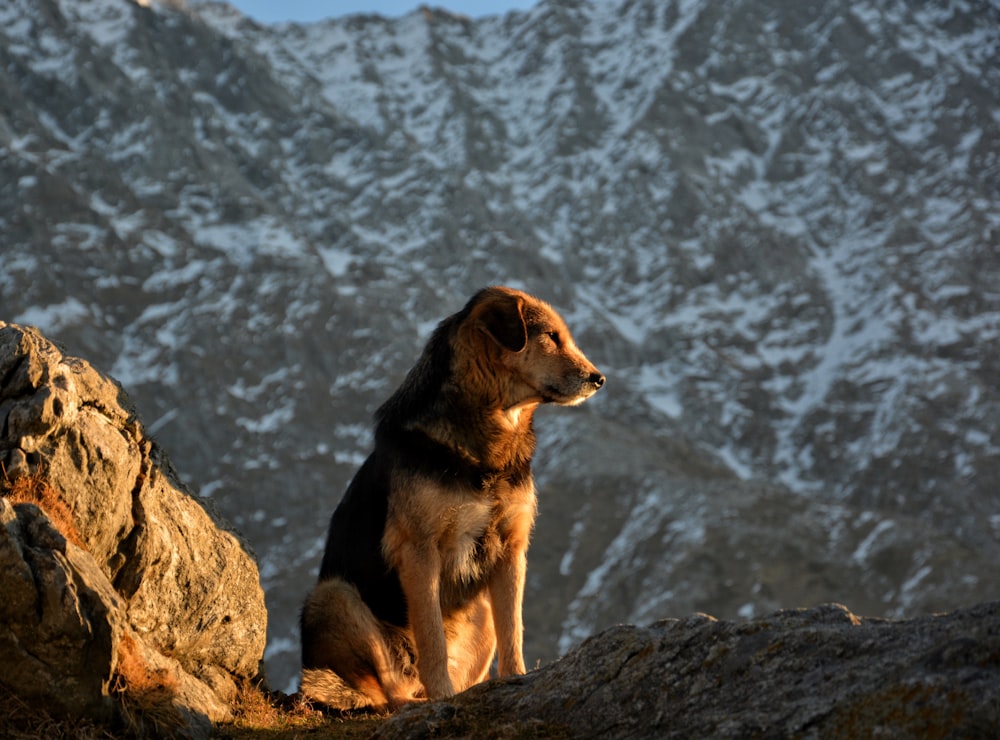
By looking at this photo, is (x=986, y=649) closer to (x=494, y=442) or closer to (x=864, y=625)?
(x=864, y=625)

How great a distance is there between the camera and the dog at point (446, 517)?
9969mm

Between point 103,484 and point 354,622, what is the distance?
2812 mm

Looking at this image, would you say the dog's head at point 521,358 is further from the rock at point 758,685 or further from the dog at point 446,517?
the rock at point 758,685

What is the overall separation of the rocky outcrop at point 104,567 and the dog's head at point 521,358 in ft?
9.83

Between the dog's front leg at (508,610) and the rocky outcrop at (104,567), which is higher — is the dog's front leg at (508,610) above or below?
below

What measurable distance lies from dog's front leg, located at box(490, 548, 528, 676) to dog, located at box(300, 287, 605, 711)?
0.04ft

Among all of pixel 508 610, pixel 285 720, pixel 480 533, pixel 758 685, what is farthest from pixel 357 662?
pixel 758 685

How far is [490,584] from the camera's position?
1062 cm

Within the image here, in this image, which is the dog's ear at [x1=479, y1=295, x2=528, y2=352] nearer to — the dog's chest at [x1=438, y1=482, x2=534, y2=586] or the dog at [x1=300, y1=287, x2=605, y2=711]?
the dog at [x1=300, y1=287, x2=605, y2=711]

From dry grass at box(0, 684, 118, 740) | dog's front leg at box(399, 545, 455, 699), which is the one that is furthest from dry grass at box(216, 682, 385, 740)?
dry grass at box(0, 684, 118, 740)

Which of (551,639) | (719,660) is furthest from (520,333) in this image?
(551,639)

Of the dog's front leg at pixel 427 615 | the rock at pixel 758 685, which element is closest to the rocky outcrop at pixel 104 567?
the dog's front leg at pixel 427 615

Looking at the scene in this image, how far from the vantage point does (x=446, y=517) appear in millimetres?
9828

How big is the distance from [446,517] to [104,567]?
2.77 metres
